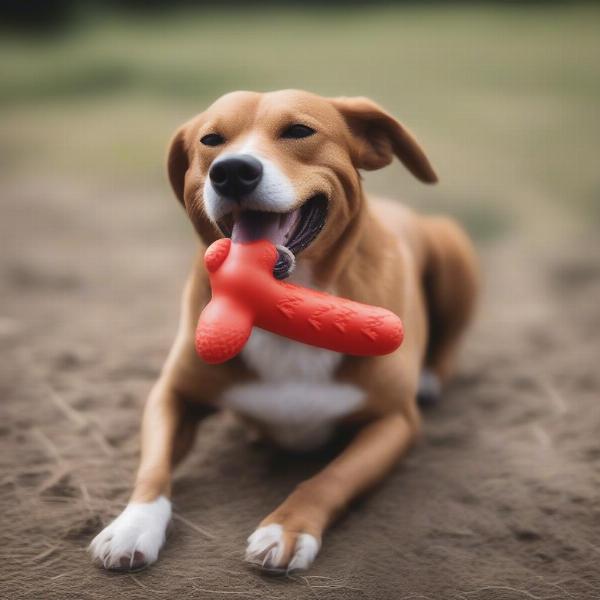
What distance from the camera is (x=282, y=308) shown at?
→ 2.29 metres

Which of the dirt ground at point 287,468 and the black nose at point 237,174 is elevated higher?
the black nose at point 237,174

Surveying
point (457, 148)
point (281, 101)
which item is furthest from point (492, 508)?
point (457, 148)

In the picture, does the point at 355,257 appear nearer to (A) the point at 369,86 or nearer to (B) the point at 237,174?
(B) the point at 237,174

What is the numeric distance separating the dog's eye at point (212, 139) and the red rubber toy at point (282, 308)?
364 millimetres

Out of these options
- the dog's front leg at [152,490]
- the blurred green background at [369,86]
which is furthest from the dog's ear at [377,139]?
the blurred green background at [369,86]

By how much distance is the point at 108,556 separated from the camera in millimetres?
2264

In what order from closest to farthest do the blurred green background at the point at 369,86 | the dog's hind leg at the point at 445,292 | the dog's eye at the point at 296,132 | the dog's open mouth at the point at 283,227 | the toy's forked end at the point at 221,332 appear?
the toy's forked end at the point at 221,332, the dog's open mouth at the point at 283,227, the dog's eye at the point at 296,132, the dog's hind leg at the point at 445,292, the blurred green background at the point at 369,86

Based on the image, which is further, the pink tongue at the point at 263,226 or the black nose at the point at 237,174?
the pink tongue at the point at 263,226

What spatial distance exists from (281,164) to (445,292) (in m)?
1.44

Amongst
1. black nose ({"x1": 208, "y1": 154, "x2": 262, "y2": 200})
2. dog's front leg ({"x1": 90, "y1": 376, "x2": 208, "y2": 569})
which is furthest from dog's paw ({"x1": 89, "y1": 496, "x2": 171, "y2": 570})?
black nose ({"x1": 208, "y1": 154, "x2": 262, "y2": 200})

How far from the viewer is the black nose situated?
89.7 inches

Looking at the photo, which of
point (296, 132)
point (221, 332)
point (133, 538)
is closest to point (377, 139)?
point (296, 132)

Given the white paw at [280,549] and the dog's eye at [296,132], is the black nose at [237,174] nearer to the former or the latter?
the dog's eye at [296,132]

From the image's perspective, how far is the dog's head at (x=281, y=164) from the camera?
232 centimetres
